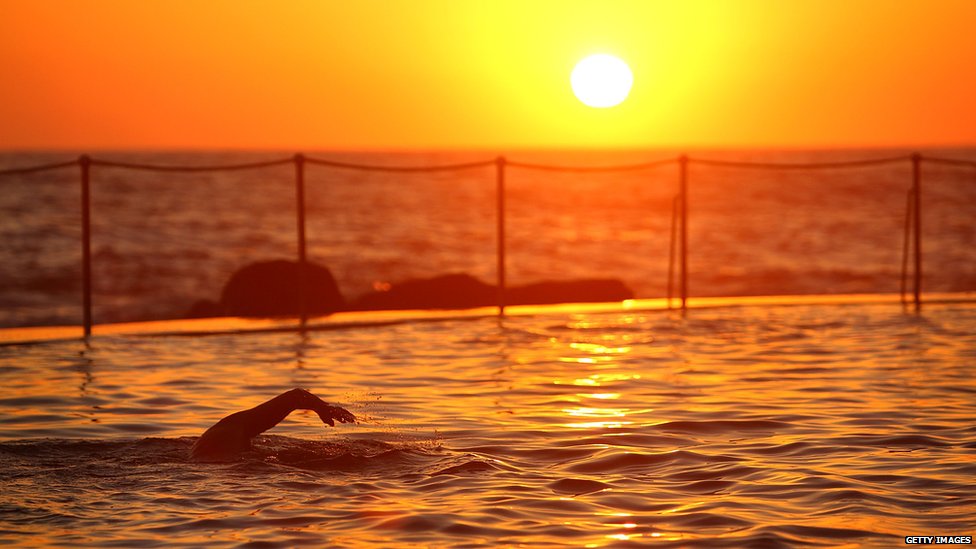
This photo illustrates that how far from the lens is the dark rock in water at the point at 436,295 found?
1752 cm

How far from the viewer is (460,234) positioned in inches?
2037

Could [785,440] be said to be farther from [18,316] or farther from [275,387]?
[18,316]

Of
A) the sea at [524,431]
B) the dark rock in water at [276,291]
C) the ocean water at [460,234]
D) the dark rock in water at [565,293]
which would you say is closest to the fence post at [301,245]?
the sea at [524,431]

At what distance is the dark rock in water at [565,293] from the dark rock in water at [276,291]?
2.56 metres

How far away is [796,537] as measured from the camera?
5812mm

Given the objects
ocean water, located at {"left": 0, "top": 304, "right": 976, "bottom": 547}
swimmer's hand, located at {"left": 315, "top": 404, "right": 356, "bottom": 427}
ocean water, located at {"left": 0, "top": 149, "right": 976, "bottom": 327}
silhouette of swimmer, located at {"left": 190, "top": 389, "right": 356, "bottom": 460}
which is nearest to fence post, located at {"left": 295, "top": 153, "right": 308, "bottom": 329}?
ocean water, located at {"left": 0, "top": 304, "right": 976, "bottom": 547}

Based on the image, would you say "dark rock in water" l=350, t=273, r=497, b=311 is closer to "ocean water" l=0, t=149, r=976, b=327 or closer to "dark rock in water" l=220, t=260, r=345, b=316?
"dark rock in water" l=220, t=260, r=345, b=316

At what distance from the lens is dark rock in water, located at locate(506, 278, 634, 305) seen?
18.3 metres

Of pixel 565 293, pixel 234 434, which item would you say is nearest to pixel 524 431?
pixel 234 434

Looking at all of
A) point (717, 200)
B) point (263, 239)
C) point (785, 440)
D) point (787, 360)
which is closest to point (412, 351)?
point (787, 360)

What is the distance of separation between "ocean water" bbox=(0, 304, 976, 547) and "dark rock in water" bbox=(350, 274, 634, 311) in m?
4.36

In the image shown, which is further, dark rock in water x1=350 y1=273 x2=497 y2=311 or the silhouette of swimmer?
dark rock in water x1=350 y1=273 x2=497 y2=311

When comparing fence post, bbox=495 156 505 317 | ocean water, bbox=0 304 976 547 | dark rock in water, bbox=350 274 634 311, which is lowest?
ocean water, bbox=0 304 976 547

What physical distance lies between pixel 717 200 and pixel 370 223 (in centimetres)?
2072
